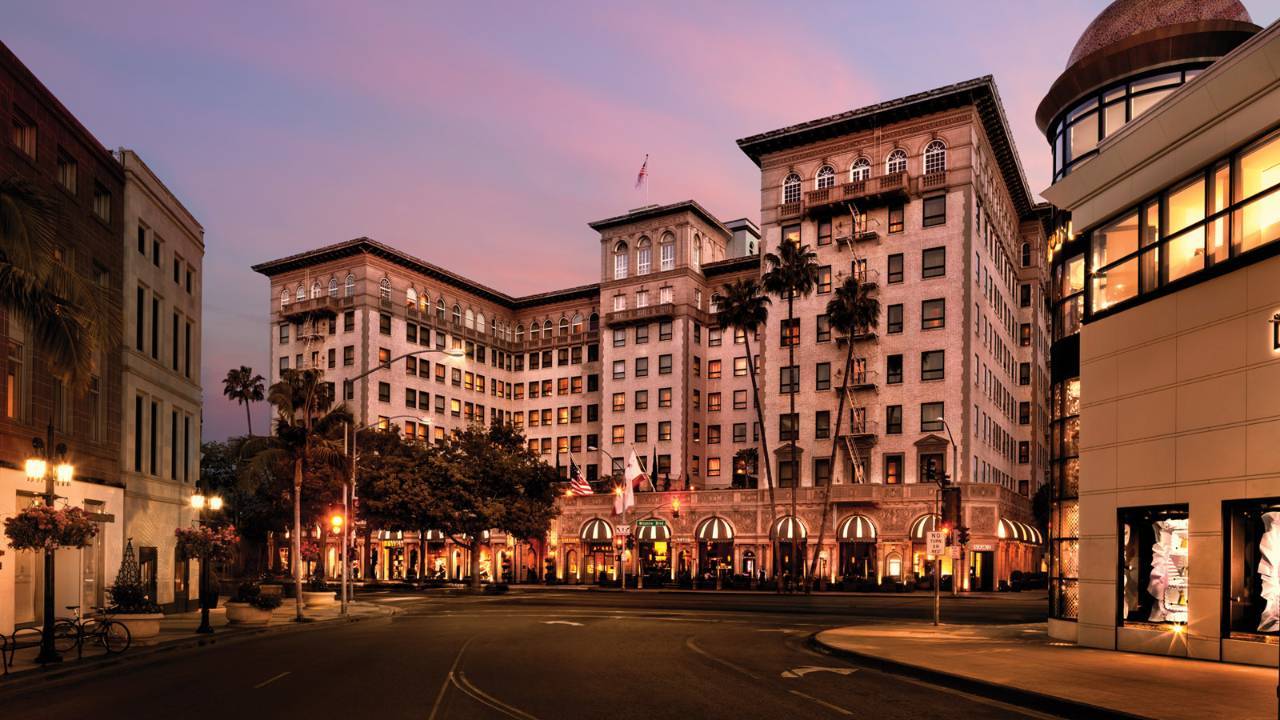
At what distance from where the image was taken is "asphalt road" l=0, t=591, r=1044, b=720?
14766 millimetres

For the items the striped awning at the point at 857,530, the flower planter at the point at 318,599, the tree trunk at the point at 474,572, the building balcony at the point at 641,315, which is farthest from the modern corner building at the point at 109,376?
the building balcony at the point at 641,315

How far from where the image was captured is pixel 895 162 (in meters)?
75.2

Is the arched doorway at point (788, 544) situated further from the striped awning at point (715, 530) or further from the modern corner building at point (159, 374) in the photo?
the modern corner building at point (159, 374)

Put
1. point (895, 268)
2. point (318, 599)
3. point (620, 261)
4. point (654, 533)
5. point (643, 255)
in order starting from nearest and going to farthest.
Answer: point (318, 599) → point (895, 268) → point (654, 533) → point (643, 255) → point (620, 261)

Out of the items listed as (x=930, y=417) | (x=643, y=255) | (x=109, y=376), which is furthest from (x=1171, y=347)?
(x=643, y=255)

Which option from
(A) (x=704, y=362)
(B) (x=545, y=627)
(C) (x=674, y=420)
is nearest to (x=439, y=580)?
(C) (x=674, y=420)


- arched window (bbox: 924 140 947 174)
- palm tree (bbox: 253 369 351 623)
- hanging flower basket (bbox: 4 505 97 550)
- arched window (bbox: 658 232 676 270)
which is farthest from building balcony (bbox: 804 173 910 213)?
hanging flower basket (bbox: 4 505 97 550)

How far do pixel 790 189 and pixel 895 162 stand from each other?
8.27 meters

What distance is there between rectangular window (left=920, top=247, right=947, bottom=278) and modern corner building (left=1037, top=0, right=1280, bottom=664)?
43.8 meters

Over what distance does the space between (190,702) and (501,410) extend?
101065 millimetres

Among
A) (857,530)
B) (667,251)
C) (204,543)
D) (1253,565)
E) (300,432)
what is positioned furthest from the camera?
(667,251)

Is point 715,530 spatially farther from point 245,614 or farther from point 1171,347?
point 1171,347

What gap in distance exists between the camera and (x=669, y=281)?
3880 inches

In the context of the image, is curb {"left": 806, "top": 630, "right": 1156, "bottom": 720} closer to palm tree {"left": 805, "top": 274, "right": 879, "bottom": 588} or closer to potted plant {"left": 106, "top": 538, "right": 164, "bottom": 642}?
potted plant {"left": 106, "top": 538, "right": 164, "bottom": 642}
